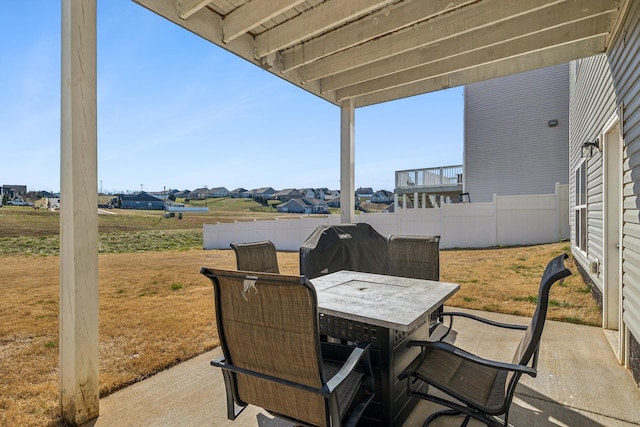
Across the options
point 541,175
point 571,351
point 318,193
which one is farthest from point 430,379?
point 318,193

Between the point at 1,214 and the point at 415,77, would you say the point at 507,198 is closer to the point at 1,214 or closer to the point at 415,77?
the point at 415,77

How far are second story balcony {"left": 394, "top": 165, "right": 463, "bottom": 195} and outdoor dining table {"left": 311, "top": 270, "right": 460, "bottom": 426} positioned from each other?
36.8 feet

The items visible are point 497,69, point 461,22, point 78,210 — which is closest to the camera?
point 78,210

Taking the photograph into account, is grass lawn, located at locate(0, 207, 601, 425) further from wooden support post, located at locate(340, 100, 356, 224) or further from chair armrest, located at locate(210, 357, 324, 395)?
wooden support post, located at locate(340, 100, 356, 224)

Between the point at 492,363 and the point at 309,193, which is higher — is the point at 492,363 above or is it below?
below

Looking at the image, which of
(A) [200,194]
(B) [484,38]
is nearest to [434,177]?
(B) [484,38]

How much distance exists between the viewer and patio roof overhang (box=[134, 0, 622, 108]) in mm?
2807

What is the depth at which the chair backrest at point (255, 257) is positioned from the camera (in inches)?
122

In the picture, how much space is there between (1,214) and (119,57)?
10.8 ft

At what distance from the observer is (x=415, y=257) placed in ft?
11.6

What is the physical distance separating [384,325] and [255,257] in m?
1.81

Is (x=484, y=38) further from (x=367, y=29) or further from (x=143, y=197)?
(x=143, y=197)

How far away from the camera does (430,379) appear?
1850 millimetres

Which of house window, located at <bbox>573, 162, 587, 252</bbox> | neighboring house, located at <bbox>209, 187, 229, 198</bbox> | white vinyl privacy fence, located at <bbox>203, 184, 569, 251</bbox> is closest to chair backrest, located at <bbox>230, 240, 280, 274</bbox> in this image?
house window, located at <bbox>573, 162, 587, 252</bbox>
